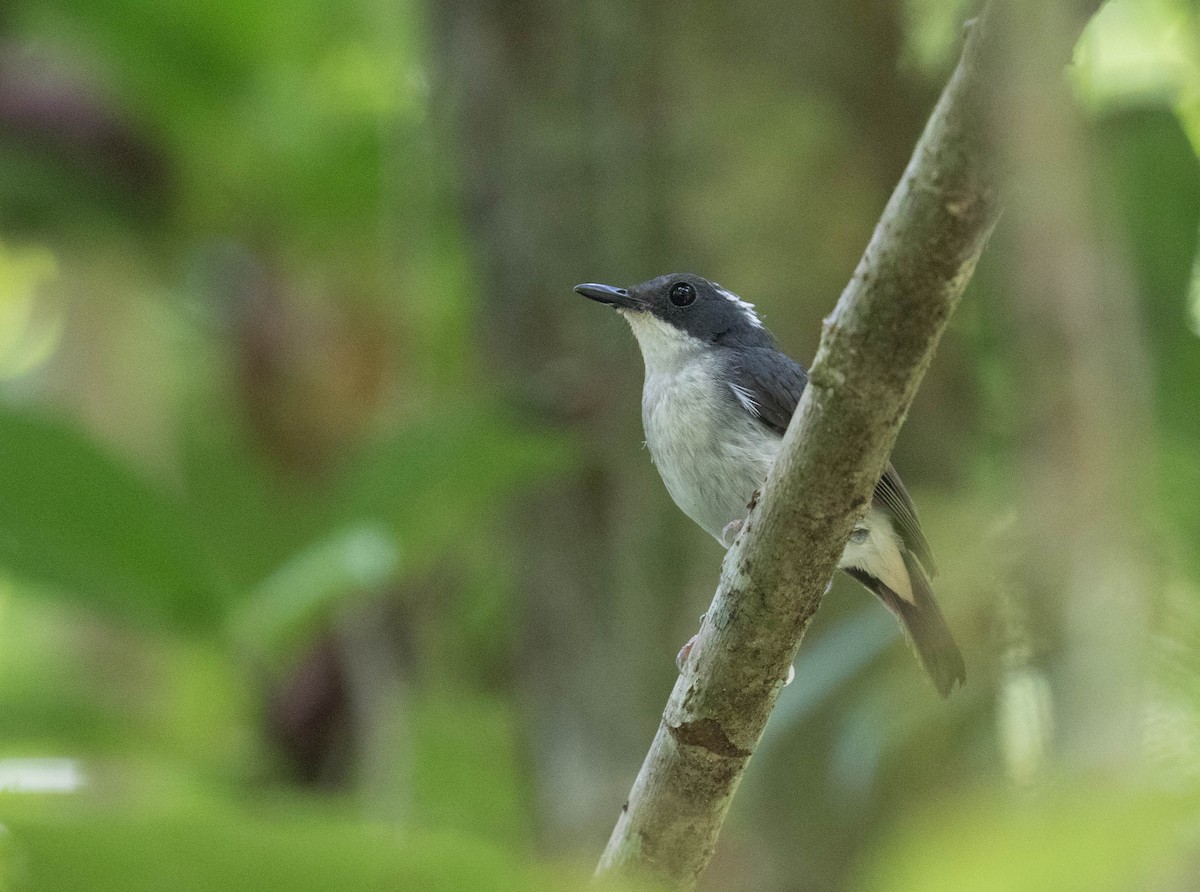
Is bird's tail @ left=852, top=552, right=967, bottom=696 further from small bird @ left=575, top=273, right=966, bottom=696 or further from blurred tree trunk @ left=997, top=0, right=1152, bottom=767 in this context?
A: blurred tree trunk @ left=997, top=0, right=1152, bottom=767

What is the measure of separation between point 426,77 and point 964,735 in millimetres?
2820

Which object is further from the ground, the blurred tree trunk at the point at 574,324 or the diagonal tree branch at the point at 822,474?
the blurred tree trunk at the point at 574,324

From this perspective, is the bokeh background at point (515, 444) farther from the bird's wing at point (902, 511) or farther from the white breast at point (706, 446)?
the white breast at point (706, 446)

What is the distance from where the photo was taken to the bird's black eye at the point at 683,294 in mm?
3070

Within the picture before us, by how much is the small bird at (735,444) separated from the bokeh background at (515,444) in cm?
12

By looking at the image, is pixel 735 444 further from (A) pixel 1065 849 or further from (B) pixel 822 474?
(A) pixel 1065 849

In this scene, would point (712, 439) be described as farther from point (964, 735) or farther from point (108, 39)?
point (108, 39)

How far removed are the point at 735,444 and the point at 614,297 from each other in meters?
0.65

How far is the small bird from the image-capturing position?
2350 mm

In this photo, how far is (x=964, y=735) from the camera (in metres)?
2.75

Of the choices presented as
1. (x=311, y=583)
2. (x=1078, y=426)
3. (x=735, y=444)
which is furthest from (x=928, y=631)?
(x=311, y=583)

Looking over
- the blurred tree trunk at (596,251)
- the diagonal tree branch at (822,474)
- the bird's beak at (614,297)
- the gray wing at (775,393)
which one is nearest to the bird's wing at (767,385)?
the gray wing at (775,393)

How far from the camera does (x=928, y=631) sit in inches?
93.9

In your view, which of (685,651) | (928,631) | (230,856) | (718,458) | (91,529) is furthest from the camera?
(91,529)
